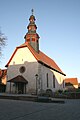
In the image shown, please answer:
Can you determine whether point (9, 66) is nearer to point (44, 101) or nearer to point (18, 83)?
point (18, 83)

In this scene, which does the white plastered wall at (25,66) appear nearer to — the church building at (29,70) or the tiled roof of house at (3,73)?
the church building at (29,70)

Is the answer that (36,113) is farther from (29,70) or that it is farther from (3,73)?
(3,73)

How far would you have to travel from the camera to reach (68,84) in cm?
7406

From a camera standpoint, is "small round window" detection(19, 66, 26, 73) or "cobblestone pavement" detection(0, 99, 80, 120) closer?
"cobblestone pavement" detection(0, 99, 80, 120)

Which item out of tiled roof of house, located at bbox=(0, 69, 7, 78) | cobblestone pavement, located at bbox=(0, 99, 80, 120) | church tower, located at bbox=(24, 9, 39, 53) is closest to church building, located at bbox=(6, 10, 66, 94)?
church tower, located at bbox=(24, 9, 39, 53)

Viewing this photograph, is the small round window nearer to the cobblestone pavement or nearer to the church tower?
the church tower

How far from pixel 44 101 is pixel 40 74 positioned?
16.4 metres

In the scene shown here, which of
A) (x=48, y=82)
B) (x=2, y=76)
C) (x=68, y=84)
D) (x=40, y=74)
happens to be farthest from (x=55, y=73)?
(x=68, y=84)

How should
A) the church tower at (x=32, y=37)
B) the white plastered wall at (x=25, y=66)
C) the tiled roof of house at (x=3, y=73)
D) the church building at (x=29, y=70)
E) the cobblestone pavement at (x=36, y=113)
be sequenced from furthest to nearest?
the tiled roof of house at (x=3, y=73), the church tower at (x=32, y=37), the white plastered wall at (x=25, y=66), the church building at (x=29, y=70), the cobblestone pavement at (x=36, y=113)

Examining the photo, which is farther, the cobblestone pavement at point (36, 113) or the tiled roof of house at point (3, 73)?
the tiled roof of house at point (3, 73)

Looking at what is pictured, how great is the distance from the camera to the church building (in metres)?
33.5

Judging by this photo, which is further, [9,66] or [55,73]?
[55,73]

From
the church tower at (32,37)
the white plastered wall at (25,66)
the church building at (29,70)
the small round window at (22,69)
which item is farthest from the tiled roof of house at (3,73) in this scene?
the church tower at (32,37)

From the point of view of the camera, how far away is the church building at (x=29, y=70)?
110ft
